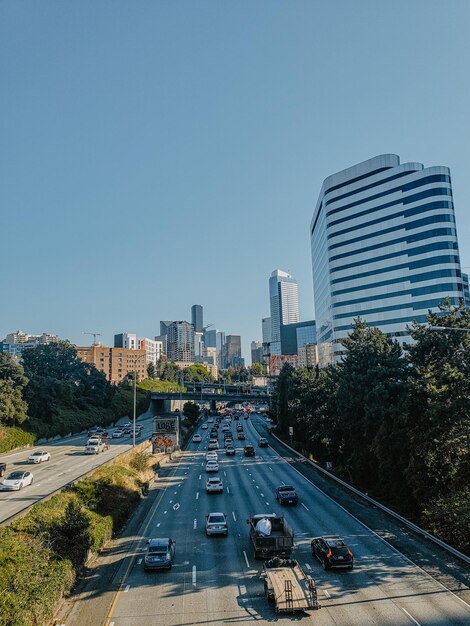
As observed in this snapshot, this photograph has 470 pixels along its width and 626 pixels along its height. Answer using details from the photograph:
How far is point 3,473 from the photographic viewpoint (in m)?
45.7

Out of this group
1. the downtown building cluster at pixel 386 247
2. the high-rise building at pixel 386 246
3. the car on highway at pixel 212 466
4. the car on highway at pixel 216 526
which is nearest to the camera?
the car on highway at pixel 216 526

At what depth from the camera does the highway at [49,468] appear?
32375mm

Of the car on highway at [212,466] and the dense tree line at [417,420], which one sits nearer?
the dense tree line at [417,420]

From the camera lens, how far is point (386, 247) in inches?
4520

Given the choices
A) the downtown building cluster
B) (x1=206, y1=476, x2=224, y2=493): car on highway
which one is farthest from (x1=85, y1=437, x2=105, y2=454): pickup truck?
the downtown building cluster

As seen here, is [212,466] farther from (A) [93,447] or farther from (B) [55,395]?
(B) [55,395]

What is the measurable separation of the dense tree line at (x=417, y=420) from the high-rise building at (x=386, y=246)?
58.0m

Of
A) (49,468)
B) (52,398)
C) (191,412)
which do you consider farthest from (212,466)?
(191,412)

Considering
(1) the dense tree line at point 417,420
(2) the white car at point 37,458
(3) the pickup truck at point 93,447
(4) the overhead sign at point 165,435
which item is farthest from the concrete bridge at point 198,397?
(1) the dense tree line at point 417,420

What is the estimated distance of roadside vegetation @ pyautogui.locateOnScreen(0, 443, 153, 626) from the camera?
15.8 meters

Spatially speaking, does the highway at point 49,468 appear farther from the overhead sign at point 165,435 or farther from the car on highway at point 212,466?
the car on highway at point 212,466

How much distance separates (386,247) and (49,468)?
303ft

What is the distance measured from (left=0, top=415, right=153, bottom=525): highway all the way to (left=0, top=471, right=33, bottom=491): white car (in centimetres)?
42

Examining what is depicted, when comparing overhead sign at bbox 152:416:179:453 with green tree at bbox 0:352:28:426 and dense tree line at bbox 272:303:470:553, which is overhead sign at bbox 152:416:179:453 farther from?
dense tree line at bbox 272:303:470:553
